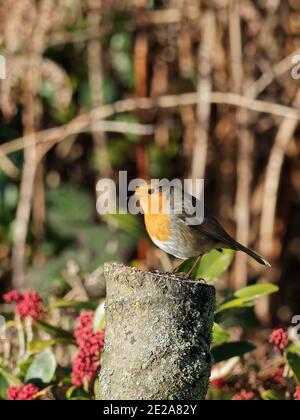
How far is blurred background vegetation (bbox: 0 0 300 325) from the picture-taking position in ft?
15.1

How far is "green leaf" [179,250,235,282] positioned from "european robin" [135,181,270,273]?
58 millimetres

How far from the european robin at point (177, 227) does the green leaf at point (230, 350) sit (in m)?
0.29

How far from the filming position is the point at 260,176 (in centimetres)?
504

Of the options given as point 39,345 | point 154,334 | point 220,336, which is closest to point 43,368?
point 39,345

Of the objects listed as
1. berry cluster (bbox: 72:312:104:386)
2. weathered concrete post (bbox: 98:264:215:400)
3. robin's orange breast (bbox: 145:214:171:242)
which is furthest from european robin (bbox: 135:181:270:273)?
weathered concrete post (bbox: 98:264:215:400)

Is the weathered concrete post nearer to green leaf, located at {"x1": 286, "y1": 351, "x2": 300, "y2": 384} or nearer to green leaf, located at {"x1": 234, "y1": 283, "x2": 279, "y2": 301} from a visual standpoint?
green leaf, located at {"x1": 286, "y1": 351, "x2": 300, "y2": 384}

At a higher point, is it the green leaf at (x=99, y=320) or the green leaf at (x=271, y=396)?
the green leaf at (x=99, y=320)

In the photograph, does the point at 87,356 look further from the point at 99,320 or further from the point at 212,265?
the point at 212,265

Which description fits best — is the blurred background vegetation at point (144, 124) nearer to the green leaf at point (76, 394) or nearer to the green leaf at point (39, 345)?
the green leaf at point (39, 345)

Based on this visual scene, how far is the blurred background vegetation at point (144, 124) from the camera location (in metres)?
4.61

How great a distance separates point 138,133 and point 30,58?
0.74 m

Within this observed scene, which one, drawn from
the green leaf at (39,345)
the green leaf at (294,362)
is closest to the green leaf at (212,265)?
the green leaf at (294,362)

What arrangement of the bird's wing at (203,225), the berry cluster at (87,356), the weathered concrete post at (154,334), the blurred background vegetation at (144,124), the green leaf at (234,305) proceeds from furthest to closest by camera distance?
the blurred background vegetation at (144,124)
the bird's wing at (203,225)
the green leaf at (234,305)
the berry cluster at (87,356)
the weathered concrete post at (154,334)

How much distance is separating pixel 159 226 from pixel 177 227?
2.5 inches
